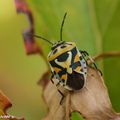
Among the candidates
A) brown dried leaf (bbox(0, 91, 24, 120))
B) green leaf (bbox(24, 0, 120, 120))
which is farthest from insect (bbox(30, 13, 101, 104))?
green leaf (bbox(24, 0, 120, 120))

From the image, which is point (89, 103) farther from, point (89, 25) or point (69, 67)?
point (89, 25)

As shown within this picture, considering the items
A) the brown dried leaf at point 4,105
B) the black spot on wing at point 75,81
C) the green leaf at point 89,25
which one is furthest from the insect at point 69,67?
the green leaf at point 89,25

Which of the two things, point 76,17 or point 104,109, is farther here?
point 76,17

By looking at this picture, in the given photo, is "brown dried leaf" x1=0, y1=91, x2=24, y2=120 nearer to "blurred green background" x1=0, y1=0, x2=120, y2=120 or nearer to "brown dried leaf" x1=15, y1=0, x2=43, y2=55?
"blurred green background" x1=0, y1=0, x2=120, y2=120

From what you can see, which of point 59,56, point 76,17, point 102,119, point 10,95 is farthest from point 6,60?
point 102,119

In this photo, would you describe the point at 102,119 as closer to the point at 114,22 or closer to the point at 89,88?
the point at 89,88
